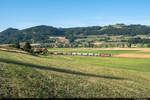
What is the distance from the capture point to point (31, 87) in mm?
14703

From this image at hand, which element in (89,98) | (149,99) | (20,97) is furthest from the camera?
(149,99)

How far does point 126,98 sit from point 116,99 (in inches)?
58.7

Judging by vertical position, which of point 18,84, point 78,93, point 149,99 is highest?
point 18,84

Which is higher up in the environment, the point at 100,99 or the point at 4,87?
the point at 4,87

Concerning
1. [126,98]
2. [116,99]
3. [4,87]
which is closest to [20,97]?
[4,87]

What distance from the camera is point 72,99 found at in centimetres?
1360

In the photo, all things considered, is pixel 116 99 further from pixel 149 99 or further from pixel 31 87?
pixel 31 87

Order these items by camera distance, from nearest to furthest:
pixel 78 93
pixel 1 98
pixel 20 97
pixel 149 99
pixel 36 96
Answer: pixel 1 98 → pixel 20 97 → pixel 36 96 → pixel 78 93 → pixel 149 99

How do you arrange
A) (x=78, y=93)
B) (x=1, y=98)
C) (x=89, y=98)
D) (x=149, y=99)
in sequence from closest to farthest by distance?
1. (x=1, y=98)
2. (x=89, y=98)
3. (x=78, y=93)
4. (x=149, y=99)

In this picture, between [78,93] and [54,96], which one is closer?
[54,96]

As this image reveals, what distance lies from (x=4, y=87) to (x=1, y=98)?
228 cm

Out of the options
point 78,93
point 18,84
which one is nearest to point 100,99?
point 78,93

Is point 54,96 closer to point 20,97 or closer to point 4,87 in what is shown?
point 20,97

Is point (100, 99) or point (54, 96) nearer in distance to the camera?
point (54, 96)
